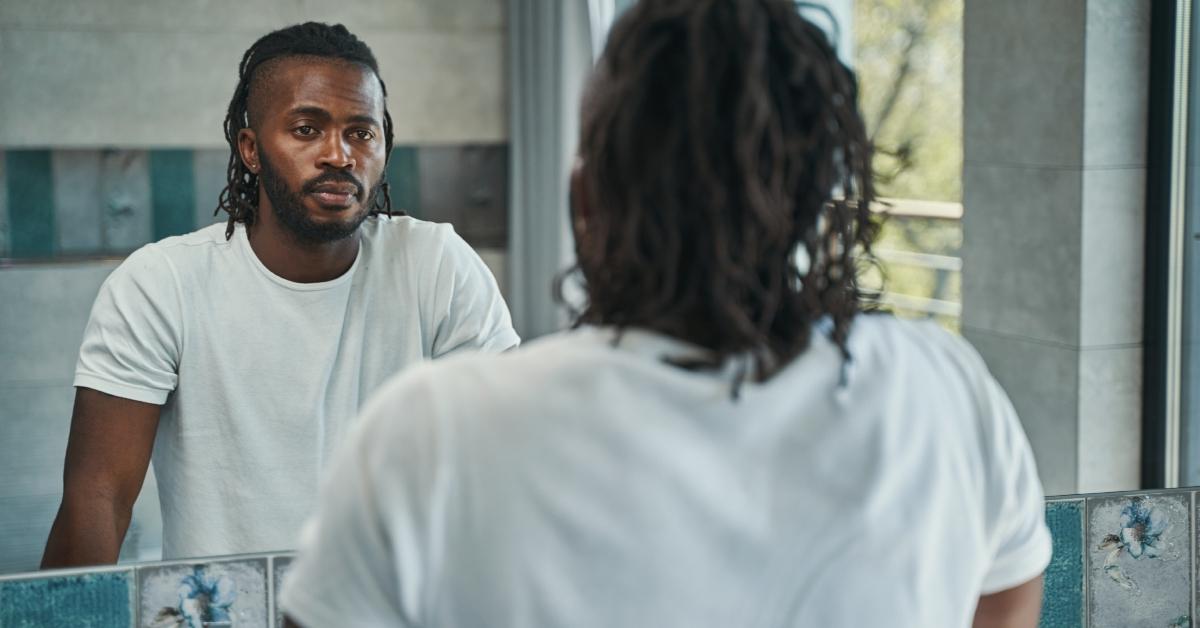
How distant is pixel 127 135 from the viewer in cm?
107

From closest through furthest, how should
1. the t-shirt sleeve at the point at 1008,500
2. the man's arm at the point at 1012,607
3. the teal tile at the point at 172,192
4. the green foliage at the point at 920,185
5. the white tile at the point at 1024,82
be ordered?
the t-shirt sleeve at the point at 1008,500 → the man's arm at the point at 1012,607 → the green foliage at the point at 920,185 → the teal tile at the point at 172,192 → the white tile at the point at 1024,82

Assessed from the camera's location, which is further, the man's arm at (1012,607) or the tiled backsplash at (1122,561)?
the tiled backsplash at (1122,561)

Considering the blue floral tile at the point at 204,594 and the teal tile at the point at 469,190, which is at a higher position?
the teal tile at the point at 469,190

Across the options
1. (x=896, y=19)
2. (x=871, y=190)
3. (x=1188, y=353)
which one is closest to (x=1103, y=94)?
(x=1188, y=353)

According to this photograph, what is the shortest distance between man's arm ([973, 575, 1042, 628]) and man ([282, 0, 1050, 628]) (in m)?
0.13

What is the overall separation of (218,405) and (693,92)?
68cm

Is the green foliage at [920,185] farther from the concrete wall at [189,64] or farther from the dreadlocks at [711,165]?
the concrete wall at [189,64]

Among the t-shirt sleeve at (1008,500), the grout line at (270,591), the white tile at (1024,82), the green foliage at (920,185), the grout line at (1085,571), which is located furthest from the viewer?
the grout line at (1085,571)

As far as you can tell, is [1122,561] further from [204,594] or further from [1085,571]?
[204,594]

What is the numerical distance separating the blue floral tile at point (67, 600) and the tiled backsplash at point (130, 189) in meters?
0.32

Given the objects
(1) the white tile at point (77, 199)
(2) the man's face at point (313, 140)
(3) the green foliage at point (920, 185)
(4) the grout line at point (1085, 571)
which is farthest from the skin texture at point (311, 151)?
(4) the grout line at point (1085, 571)

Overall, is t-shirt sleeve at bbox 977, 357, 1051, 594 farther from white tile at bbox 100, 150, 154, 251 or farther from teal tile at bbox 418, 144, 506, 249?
white tile at bbox 100, 150, 154, 251

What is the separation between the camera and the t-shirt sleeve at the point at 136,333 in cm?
111

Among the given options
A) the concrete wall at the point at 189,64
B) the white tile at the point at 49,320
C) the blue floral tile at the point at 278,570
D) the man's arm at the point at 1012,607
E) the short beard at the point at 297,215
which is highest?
the concrete wall at the point at 189,64
